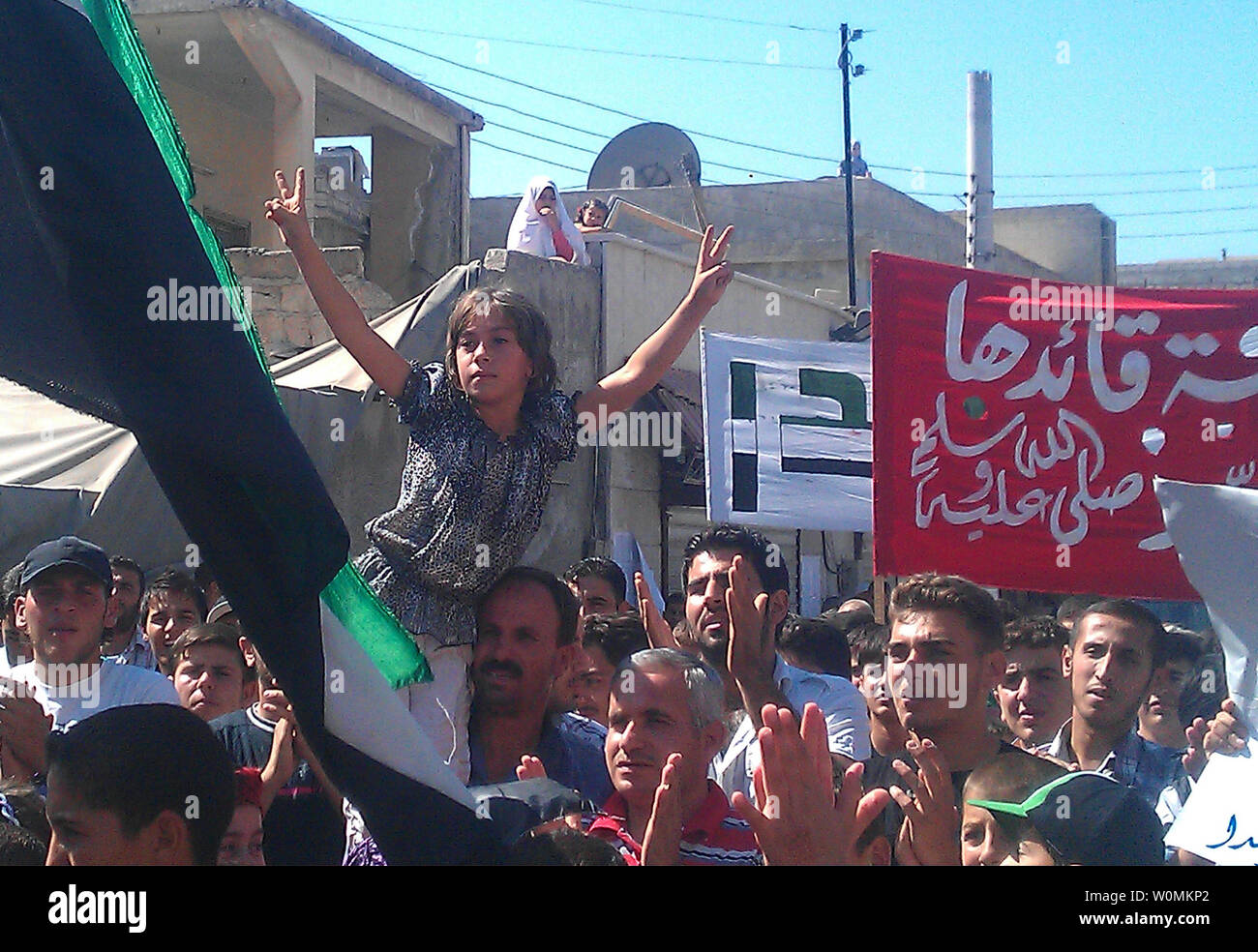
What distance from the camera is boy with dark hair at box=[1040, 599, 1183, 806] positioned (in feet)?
12.1

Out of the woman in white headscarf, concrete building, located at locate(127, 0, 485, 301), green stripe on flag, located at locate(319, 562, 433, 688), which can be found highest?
concrete building, located at locate(127, 0, 485, 301)

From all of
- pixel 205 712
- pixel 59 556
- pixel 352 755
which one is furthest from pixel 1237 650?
pixel 59 556

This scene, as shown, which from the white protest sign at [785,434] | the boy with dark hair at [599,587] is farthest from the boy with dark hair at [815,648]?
the white protest sign at [785,434]

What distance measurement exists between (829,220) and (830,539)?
11.8 metres

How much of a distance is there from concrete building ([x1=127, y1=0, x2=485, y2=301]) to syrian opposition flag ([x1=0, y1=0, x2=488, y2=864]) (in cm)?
891

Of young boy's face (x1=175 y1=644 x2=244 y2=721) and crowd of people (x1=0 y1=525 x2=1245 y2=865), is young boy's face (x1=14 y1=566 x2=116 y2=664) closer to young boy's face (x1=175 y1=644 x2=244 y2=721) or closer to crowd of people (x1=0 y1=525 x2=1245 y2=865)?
crowd of people (x1=0 y1=525 x2=1245 y2=865)

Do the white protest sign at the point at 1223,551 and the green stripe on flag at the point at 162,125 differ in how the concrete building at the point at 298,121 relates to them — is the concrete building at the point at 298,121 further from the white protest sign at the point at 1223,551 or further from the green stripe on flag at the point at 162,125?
the white protest sign at the point at 1223,551

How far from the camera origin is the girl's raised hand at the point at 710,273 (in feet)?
11.0

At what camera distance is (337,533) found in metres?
2.21

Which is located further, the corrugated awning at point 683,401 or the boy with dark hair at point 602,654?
the corrugated awning at point 683,401

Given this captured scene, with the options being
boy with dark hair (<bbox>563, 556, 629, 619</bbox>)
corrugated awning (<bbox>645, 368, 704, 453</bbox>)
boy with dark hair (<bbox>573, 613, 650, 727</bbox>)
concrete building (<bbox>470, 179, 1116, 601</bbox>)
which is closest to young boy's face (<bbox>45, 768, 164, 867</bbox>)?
boy with dark hair (<bbox>573, 613, 650, 727</bbox>)
